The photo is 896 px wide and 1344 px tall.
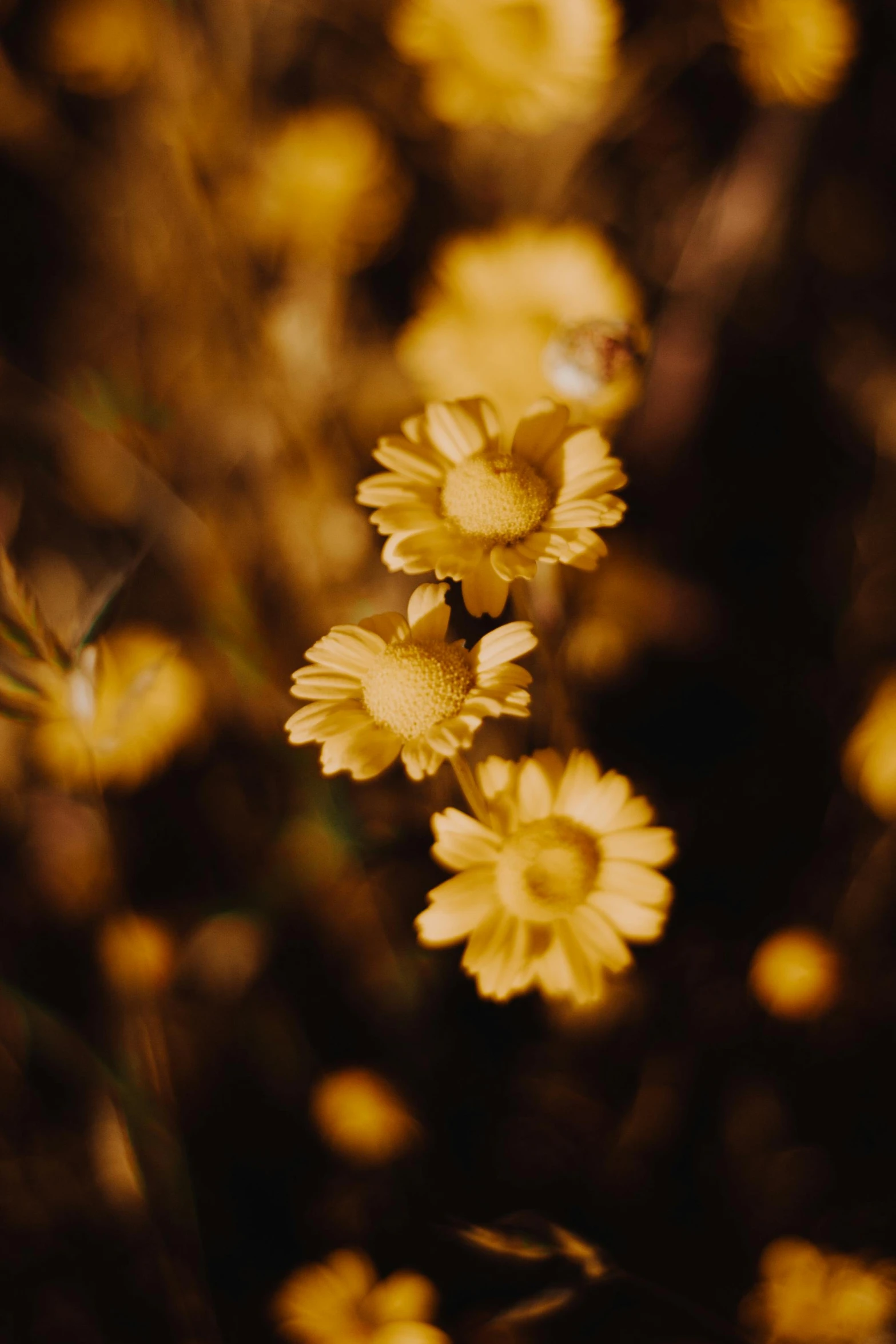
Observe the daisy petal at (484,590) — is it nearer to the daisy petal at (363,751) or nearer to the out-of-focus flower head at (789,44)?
the daisy petal at (363,751)

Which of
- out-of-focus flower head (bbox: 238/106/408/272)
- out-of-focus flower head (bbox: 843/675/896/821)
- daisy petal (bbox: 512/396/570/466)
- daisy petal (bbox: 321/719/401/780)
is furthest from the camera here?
out-of-focus flower head (bbox: 238/106/408/272)

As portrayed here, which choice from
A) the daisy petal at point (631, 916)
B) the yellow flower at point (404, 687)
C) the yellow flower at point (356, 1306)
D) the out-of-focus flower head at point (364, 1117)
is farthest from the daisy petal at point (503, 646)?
the yellow flower at point (356, 1306)

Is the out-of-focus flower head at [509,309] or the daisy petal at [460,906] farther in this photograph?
the out-of-focus flower head at [509,309]

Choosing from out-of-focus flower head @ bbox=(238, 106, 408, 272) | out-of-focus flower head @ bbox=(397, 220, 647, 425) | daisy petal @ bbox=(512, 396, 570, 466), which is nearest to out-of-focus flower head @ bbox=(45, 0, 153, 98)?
out-of-focus flower head @ bbox=(238, 106, 408, 272)

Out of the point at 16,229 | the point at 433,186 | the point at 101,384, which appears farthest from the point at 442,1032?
the point at 16,229

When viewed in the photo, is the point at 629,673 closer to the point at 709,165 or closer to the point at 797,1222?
the point at 797,1222

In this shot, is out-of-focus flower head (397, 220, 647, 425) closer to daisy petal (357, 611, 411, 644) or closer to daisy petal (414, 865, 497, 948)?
daisy petal (357, 611, 411, 644)
